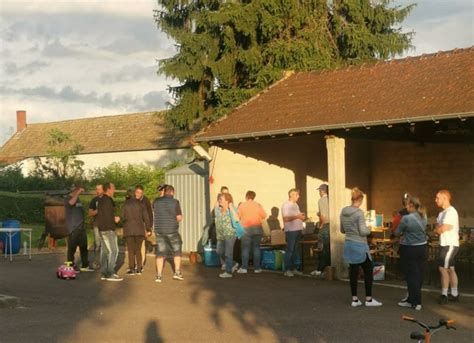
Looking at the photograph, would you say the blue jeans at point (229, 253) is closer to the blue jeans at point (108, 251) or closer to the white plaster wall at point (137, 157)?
the blue jeans at point (108, 251)

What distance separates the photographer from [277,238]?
60.2 ft

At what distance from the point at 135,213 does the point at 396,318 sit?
6.76 metres

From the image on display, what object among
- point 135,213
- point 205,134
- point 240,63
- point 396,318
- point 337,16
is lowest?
point 396,318

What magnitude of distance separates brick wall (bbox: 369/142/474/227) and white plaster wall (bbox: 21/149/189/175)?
1065 inches

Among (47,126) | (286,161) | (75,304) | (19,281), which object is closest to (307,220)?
(286,161)

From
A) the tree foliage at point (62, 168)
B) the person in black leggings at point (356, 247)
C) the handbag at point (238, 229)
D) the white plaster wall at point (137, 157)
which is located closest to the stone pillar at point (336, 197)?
the handbag at point (238, 229)

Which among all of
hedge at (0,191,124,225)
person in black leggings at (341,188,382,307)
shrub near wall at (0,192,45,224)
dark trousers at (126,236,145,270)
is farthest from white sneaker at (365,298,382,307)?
shrub near wall at (0,192,45,224)

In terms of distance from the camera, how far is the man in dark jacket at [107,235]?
51.3 feet

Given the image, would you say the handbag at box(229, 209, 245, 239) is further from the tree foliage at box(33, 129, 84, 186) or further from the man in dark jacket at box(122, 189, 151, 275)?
the tree foliage at box(33, 129, 84, 186)

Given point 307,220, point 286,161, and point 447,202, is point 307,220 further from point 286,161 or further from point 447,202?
point 447,202

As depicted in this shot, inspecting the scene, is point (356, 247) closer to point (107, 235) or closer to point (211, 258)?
point (107, 235)

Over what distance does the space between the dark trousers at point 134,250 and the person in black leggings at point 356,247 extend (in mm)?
5671

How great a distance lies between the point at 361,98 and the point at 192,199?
6.74 m

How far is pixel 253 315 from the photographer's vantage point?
11531mm
